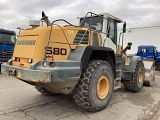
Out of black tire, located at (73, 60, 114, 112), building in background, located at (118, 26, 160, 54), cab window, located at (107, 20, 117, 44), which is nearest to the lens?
black tire, located at (73, 60, 114, 112)

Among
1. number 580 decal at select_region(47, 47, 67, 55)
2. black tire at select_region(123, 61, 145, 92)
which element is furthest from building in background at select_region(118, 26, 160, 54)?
number 580 decal at select_region(47, 47, 67, 55)

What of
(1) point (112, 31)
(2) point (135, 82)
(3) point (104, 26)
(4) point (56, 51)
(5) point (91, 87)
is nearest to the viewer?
(4) point (56, 51)

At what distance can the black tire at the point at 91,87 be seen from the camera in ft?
15.8

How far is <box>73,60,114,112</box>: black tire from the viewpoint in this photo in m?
4.81

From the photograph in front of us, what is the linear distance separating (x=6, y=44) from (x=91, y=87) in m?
8.80

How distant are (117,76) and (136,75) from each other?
1292 millimetres

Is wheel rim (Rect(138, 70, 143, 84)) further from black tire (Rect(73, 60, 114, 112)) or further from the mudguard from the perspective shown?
black tire (Rect(73, 60, 114, 112))

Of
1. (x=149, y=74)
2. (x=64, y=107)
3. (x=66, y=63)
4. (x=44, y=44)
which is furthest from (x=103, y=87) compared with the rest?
(x=149, y=74)

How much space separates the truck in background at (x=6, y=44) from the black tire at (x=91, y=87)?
27.3 ft

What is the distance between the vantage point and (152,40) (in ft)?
74.4

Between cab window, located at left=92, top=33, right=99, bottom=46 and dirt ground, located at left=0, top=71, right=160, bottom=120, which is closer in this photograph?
dirt ground, located at left=0, top=71, right=160, bottom=120

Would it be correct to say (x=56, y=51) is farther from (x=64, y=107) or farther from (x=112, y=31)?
(x=112, y=31)

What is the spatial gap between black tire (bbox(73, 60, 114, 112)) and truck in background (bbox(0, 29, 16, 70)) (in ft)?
27.3

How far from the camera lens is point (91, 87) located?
4.88 m
